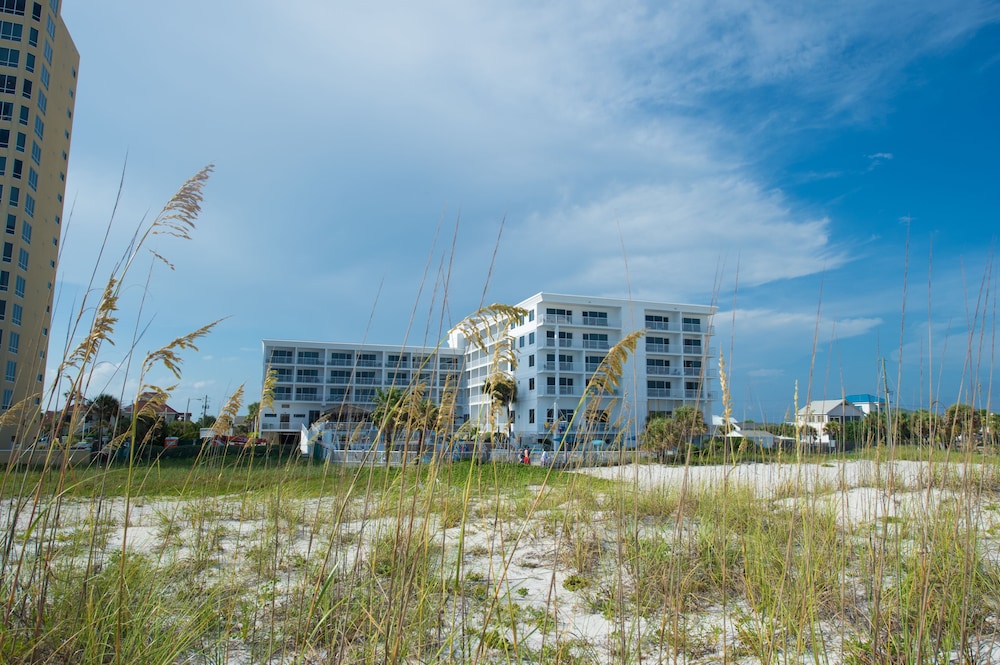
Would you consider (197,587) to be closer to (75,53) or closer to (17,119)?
(17,119)

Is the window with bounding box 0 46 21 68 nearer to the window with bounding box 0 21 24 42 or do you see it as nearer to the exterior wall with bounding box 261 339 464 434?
the window with bounding box 0 21 24 42

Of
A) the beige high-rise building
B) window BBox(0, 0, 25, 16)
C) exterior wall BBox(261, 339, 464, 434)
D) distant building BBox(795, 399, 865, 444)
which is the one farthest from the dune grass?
exterior wall BBox(261, 339, 464, 434)

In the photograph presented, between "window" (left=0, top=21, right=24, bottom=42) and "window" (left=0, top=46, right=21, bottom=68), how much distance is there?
0.45 meters

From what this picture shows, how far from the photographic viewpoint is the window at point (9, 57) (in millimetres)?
24156

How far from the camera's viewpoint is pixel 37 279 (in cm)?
2670

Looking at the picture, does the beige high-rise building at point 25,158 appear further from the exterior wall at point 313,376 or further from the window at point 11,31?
the exterior wall at point 313,376

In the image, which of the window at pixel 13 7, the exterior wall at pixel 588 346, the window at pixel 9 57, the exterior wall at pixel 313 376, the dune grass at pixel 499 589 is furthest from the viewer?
the exterior wall at pixel 313 376

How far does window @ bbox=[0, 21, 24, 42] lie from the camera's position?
954 inches

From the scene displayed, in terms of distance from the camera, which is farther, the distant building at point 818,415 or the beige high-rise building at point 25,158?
the beige high-rise building at point 25,158

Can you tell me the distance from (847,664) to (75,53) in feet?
129

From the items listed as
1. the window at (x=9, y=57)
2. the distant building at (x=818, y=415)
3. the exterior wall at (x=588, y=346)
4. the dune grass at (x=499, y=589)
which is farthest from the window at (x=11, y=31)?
the distant building at (x=818, y=415)

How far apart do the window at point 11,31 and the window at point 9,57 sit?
0.45m

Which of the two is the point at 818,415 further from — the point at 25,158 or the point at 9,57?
the point at 9,57

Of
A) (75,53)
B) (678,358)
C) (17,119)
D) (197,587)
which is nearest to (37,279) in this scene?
(17,119)
